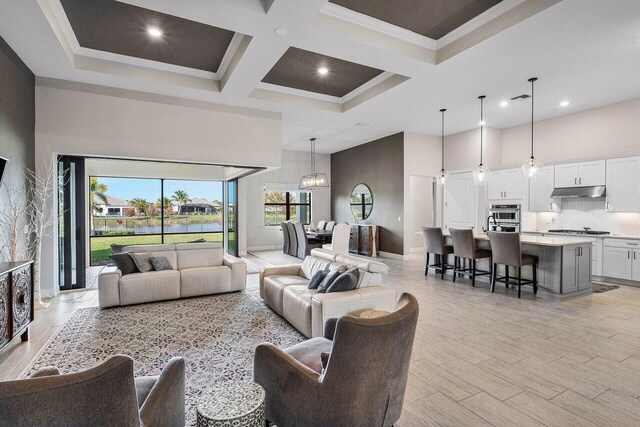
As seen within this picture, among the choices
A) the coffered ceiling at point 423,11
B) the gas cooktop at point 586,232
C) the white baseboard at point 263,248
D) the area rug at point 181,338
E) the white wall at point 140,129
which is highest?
the coffered ceiling at point 423,11

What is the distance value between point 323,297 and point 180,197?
776 centimetres

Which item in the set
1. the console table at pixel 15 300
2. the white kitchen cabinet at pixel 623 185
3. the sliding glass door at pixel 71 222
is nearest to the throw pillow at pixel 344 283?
the console table at pixel 15 300

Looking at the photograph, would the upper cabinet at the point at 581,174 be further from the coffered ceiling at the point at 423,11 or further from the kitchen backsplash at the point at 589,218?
the coffered ceiling at the point at 423,11

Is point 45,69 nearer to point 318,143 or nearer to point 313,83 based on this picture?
point 313,83

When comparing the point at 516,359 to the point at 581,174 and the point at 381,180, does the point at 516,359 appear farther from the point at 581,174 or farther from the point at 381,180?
the point at 381,180

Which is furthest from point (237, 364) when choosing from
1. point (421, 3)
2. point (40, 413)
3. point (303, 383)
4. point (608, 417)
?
point (421, 3)

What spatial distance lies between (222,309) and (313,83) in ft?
12.7

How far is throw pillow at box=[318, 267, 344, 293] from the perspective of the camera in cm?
356

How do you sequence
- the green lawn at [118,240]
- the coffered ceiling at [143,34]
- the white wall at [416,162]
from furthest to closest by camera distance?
1. the green lawn at [118,240]
2. the white wall at [416,162]
3. the coffered ceiling at [143,34]

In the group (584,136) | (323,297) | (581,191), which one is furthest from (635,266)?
(323,297)

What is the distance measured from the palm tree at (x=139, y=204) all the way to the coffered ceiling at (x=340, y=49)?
490 centimetres

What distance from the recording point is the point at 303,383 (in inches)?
66.4

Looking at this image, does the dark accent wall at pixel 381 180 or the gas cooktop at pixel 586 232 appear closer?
the gas cooktop at pixel 586 232

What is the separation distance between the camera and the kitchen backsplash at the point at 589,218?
599 cm
